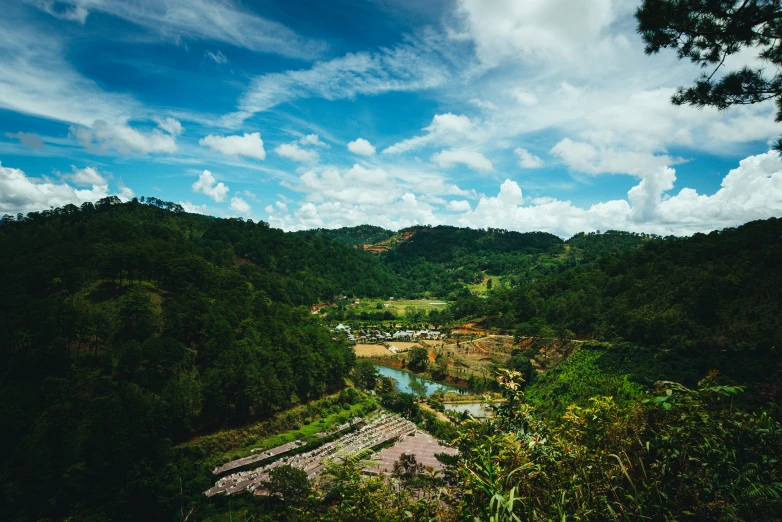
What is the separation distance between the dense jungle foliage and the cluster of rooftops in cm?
2046

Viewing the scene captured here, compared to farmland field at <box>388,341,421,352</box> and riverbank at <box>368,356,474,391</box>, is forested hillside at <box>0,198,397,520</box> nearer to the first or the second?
riverbank at <box>368,356,474,391</box>

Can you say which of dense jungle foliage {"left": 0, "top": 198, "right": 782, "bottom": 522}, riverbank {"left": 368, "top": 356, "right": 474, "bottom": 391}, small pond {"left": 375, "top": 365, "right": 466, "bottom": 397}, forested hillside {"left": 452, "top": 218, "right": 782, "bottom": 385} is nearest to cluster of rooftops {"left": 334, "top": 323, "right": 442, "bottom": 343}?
riverbank {"left": 368, "top": 356, "right": 474, "bottom": 391}

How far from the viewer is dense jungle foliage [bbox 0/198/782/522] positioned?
3.01 meters

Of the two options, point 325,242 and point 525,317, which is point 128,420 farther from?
point 325,242

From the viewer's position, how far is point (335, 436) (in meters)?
31.9

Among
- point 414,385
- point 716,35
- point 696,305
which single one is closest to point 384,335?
point 414,385

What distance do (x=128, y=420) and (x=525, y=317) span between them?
5770cm

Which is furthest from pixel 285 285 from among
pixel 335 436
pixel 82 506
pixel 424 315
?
pixel 82 506

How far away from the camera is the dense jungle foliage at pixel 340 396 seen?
3010 mm

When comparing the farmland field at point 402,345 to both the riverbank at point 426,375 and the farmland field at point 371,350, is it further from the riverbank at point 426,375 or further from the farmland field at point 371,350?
the riverbank at point 426,375

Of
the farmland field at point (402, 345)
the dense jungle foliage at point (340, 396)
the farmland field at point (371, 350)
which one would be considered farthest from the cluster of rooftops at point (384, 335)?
the dense jungle foliage at point (340, 396)

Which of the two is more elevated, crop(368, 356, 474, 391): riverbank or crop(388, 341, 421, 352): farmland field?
crop(388, 341, 421, 352): farmland field

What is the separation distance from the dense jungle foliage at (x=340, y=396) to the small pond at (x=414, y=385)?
335 centimetres

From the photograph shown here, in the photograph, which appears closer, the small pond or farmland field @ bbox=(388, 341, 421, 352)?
the small pond
